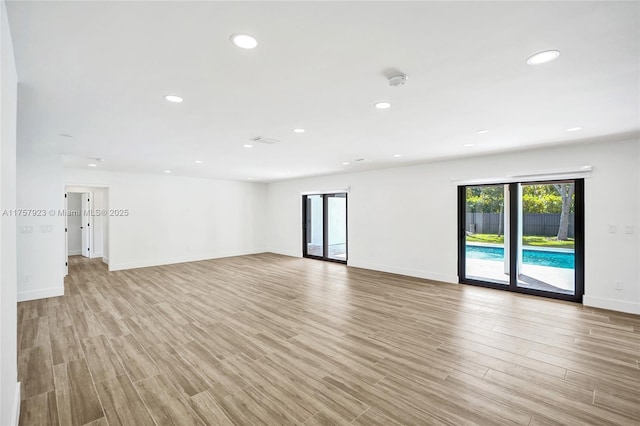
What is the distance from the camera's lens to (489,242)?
5.55 m

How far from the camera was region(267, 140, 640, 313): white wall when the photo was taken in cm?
414

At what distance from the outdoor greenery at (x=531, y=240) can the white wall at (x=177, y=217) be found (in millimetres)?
6858

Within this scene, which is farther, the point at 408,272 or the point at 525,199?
the point at 408,272

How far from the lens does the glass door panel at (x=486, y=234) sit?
540 cm

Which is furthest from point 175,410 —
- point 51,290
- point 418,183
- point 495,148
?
point 418,183

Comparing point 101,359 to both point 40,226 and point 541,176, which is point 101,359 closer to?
point 40,226

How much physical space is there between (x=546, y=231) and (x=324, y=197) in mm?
5226

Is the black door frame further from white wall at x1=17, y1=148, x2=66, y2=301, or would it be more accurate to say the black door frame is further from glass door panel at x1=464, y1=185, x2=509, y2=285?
white wall at x1=17, y1=148, x2=66, y2=301

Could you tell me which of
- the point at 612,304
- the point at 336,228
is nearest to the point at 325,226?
the point at 336,228

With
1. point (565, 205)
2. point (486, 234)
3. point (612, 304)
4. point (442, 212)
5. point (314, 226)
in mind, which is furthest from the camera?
point (314, 226)

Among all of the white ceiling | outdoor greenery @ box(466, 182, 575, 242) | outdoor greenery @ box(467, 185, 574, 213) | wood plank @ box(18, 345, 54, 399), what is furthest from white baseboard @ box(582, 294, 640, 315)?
wood plank @ box(18, 345, 54, 399)

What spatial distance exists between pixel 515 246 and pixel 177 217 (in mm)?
8197

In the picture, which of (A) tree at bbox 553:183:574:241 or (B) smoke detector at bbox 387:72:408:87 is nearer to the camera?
(B) smoke detector at bbox 387:72:408:87

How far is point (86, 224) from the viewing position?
9.48 metres
